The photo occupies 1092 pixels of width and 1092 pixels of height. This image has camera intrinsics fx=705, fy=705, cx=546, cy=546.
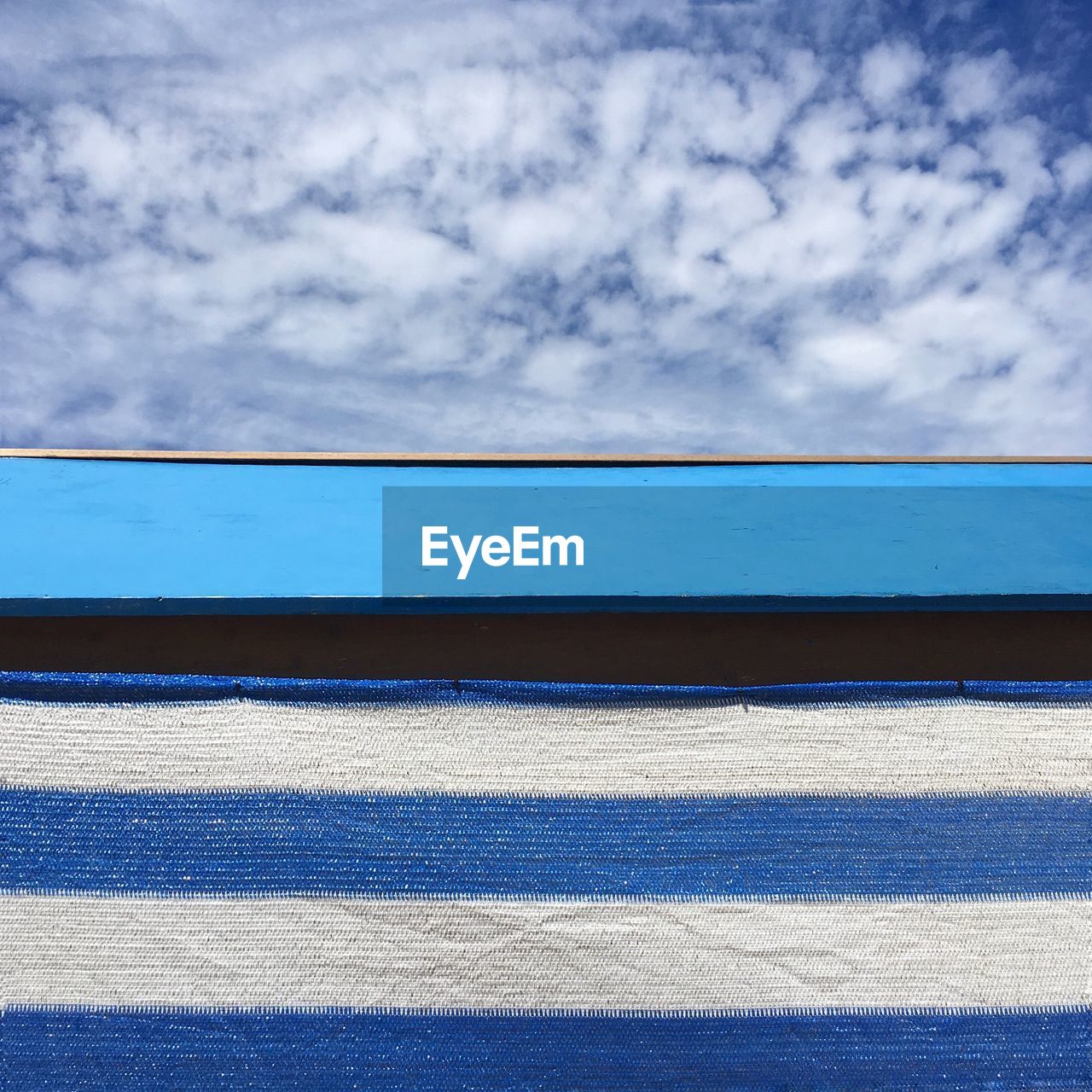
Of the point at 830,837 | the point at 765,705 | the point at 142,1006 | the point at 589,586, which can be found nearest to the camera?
the point at 142,1006

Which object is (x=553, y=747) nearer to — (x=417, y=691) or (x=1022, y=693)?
(x=417, y=691)

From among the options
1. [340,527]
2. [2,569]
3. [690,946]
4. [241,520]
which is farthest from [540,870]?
[2,569]

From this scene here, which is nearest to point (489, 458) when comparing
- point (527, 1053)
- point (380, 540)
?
point (380, 540)

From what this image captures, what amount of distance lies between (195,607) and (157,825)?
2.00 feet

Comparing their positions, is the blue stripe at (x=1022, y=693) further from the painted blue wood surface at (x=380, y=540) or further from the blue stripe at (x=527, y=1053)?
the blue stripe at (x=527, y=1053)

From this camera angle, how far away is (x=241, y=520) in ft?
7.28

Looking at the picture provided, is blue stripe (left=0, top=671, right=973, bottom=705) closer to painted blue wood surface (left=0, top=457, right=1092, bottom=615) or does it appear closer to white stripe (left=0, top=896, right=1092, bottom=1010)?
painted blue wood surface (left=0, top=457, right=1092, bottom=615)

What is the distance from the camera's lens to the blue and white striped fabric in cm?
176

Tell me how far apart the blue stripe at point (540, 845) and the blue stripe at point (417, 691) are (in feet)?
0.85

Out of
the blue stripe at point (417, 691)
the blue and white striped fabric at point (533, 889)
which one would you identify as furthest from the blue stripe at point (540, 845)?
the blue stripe at point (417, 691)

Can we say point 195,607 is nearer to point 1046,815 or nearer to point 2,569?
point 2,569

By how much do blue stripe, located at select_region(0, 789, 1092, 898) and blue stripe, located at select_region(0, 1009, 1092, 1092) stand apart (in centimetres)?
30

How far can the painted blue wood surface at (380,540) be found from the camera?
2.11 meters

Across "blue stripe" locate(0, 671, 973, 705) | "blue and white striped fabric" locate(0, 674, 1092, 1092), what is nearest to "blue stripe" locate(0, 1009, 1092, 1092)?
"blue and white striped fabric" locate(0, 674, 1092, 1092)
